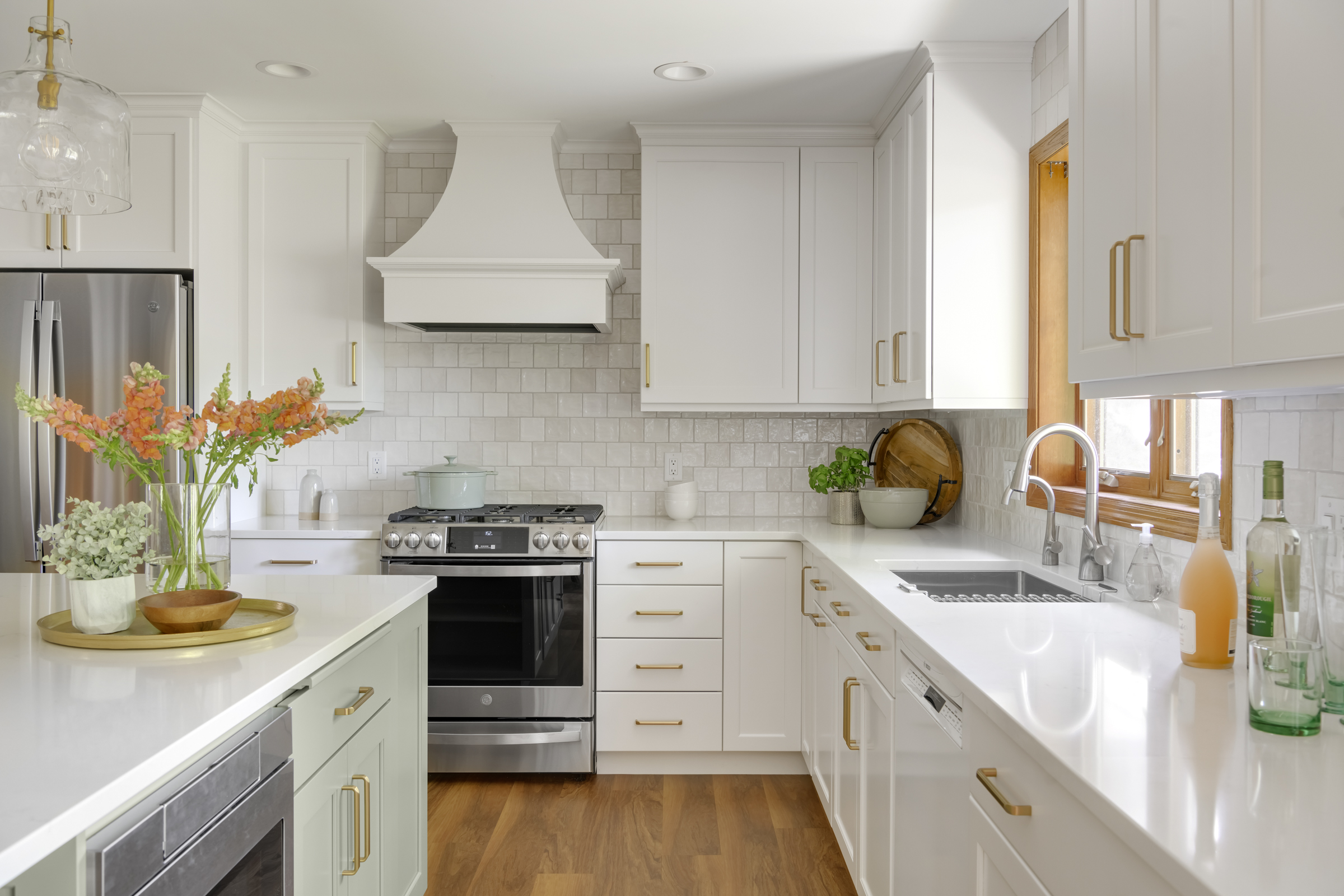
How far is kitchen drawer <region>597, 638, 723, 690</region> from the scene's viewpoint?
3.44 m

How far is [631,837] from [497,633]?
34.9 inches

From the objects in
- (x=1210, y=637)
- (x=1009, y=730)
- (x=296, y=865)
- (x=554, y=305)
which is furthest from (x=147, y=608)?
(x=554, y=305)

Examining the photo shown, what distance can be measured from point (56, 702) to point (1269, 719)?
1626 millimetres

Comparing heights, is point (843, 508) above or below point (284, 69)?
below

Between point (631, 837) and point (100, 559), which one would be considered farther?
point (631, 837)

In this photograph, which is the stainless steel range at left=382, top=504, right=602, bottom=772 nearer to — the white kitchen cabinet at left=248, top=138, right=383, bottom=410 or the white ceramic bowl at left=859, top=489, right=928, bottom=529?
the white kitchen cabinet at left=248, top=138, right=383, bottom=410

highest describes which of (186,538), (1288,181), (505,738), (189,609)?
(1288,181)

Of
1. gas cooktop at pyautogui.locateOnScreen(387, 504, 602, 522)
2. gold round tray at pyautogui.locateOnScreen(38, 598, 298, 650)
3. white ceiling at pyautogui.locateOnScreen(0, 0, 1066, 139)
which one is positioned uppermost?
white ceiling at pyautogui.locateOnScreen(0, 0, 1066, 139)

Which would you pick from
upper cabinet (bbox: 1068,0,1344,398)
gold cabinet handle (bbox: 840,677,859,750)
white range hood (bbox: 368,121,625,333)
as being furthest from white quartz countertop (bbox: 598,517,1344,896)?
white range hood (bbox: 368,121,625,333)

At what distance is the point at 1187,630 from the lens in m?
1.50

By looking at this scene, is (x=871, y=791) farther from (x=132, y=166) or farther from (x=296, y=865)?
(x=132, y=166)

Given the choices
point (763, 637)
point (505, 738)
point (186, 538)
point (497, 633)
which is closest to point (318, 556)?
point (497, 633)

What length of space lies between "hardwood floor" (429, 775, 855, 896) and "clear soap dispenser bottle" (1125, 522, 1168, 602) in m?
1.22

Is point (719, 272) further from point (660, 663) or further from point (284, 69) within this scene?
point (284, 69)
